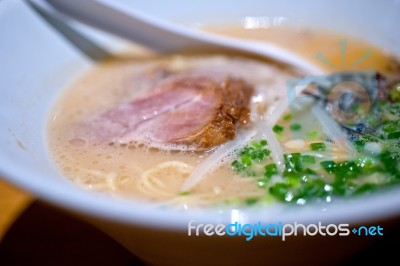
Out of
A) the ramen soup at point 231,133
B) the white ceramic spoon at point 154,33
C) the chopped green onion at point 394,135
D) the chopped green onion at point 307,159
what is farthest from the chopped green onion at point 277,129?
the white ceramic spoon at point 154,33

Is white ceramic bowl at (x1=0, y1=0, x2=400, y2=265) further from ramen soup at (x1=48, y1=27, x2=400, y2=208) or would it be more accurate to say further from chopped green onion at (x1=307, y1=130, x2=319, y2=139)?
chopped green onion at (x1=307, y1=130, x2=319, y2=139)

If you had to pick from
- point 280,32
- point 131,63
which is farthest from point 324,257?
point 280,32

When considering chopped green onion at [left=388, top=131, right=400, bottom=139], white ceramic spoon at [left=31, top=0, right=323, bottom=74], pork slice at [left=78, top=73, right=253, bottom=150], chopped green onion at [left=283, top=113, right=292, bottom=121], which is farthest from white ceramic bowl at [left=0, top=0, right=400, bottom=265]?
chopped green onion at [left=283, top=113, right=292, bottom=121]

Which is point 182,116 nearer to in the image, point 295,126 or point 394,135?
point 295,126

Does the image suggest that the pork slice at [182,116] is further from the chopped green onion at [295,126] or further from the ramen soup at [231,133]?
the chopped green onion at [295,126]

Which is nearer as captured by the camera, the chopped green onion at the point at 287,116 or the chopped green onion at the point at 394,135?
the chopped green onion at the point at 394,135

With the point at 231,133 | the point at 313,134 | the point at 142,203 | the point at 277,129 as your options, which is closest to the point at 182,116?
the point at 231,133
